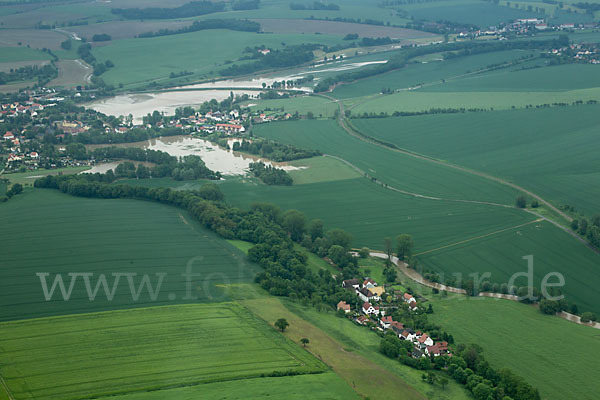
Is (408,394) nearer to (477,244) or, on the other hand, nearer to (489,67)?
(477,244)

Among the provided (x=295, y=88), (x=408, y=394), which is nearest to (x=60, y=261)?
(x=408, y=394)

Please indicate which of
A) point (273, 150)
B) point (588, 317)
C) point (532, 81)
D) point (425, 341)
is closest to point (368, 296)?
point (425, 341)

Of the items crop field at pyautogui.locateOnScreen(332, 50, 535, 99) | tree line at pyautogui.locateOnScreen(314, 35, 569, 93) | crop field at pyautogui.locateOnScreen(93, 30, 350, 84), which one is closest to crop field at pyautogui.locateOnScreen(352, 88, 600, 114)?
crop field at pyautogui.locateOnScreen(332, 50, 535, 99)

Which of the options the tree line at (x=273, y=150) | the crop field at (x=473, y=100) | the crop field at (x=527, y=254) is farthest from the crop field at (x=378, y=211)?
the crop field at (x=473, y=100)

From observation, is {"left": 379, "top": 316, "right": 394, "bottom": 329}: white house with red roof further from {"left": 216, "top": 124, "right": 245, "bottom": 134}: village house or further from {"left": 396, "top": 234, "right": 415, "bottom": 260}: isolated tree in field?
{"left": 216, "top": 124, "right": 245, "bottom": 134}: village house

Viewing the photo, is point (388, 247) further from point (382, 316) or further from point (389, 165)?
point (389, 165)
